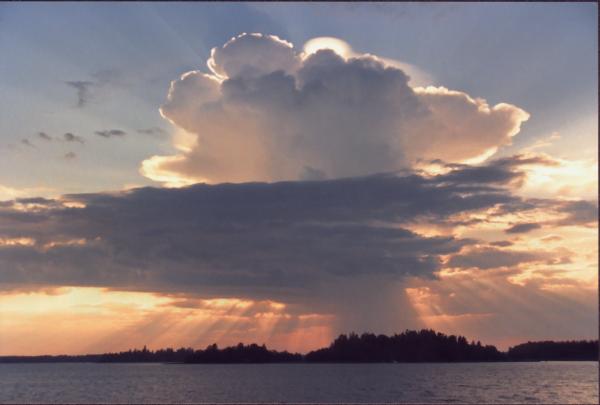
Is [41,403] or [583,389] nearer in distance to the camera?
[41,403]

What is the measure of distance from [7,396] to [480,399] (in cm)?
11039

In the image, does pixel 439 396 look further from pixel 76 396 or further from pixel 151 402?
pixel 76 396

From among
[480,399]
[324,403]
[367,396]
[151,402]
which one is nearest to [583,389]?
[480,399]

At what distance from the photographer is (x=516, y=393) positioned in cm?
15425

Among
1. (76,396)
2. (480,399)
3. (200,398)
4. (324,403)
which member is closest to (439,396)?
(480,399)

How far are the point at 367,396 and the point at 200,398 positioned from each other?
38059mm

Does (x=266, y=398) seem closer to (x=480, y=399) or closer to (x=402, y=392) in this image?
(x=402, y=392)

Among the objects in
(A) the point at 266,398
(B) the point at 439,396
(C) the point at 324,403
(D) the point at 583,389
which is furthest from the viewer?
(D) the point at 583,389

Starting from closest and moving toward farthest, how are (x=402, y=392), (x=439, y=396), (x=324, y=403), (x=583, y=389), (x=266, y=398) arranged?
(x=324, y=403) < (x=266, y=398) < (x=439, y=396) < (x=402, y=392) < (x=583, y=389)

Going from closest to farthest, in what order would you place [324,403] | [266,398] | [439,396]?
[324,403]
[266,398]
[439,396]

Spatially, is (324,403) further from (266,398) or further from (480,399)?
(480,399)

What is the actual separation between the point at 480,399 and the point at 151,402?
71805 mm

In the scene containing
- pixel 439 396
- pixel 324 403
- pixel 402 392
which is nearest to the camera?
pixel 324 403

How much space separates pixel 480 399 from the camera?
136 metres
